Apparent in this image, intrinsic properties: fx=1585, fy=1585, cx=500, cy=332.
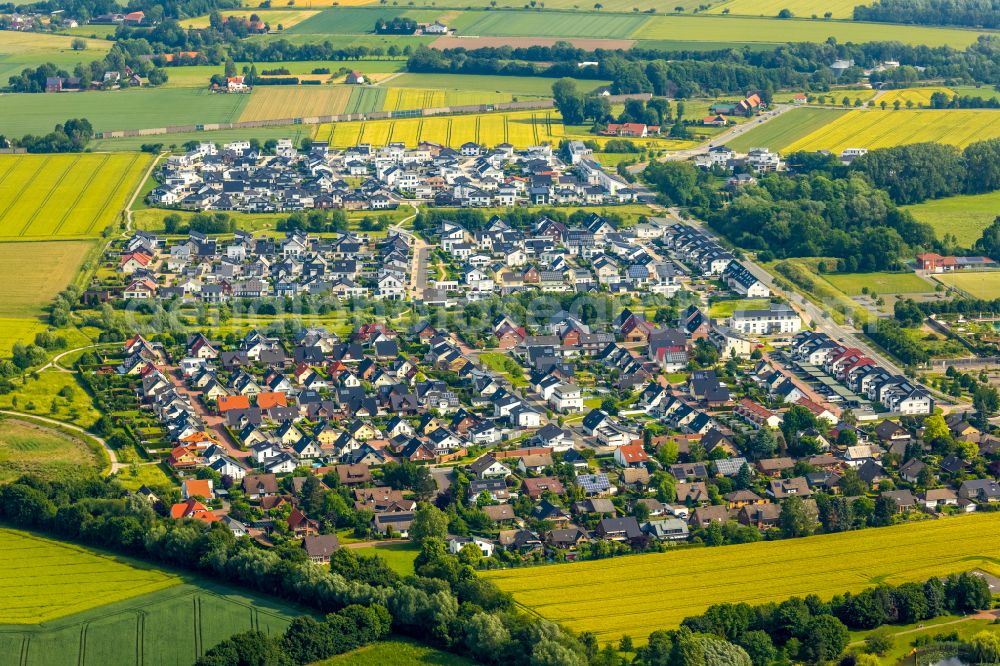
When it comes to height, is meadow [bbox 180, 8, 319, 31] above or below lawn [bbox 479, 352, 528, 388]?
below

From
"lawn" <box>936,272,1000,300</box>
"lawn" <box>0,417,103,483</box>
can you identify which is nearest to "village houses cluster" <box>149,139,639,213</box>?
"lawn" <box>936,272,1000,300</box>

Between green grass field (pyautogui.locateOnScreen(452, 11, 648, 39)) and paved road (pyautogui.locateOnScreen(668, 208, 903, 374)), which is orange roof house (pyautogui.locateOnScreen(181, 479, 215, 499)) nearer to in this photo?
paved road (pyautogui.locateOnScreen(668, 208, 903, 374))

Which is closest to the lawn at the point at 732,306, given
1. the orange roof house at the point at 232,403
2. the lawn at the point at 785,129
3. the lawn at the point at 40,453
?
the orange roof house at the point at 232,403

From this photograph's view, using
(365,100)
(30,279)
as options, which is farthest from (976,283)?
(365,100)

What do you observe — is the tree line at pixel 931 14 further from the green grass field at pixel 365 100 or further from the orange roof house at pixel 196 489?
the orange roof house at pixel 196 489

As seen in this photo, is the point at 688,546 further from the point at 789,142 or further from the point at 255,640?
the point at 789,142

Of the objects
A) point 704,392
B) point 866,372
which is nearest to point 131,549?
point 704,392
